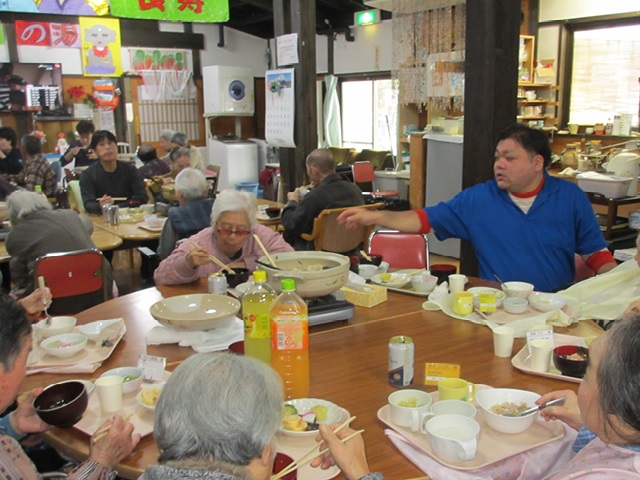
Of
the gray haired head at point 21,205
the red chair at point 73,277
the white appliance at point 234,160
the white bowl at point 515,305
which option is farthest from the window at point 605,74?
the gray haired head at point 21,205

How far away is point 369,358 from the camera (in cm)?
200

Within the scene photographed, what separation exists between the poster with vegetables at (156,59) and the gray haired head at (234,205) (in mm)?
8091

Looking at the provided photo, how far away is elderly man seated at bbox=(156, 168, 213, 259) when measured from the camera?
387 centimetres

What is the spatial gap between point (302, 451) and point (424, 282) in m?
1.30

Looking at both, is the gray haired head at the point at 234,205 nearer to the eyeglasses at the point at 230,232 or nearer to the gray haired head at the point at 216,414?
the eyeglasses at the point at 230,232

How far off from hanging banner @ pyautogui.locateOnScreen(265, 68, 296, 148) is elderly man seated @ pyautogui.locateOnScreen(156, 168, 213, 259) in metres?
2.09

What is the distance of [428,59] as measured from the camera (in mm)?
5555

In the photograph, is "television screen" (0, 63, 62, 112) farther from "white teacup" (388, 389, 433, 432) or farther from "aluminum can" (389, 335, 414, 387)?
"white teacup" (388, 389, 433, 432)

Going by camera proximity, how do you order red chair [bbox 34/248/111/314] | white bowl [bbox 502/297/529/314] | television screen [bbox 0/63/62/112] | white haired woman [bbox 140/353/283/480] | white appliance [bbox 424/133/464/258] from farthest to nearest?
television screen [bbox 0/63/62/112]
white appliance [bbox 424/133/464/258]
red chair [bbox 34/248/111/314]
white bowl [bbox 502/297/529/314]
white haired woman [bbox 140/353/283/480]

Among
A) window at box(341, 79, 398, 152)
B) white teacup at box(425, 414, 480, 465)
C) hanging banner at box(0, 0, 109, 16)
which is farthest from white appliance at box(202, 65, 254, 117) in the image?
white teacup at box(425, 414, 480, 465)

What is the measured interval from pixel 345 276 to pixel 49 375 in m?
1.04

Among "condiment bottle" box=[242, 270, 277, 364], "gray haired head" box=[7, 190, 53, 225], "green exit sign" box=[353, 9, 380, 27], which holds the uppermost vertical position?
"green exit sign" box=[353, 9, 380, 27]

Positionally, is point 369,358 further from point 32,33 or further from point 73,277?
point 32,33

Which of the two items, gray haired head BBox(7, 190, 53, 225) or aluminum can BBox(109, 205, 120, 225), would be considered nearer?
gray haired head BBox(7, 190, 53, 225)
